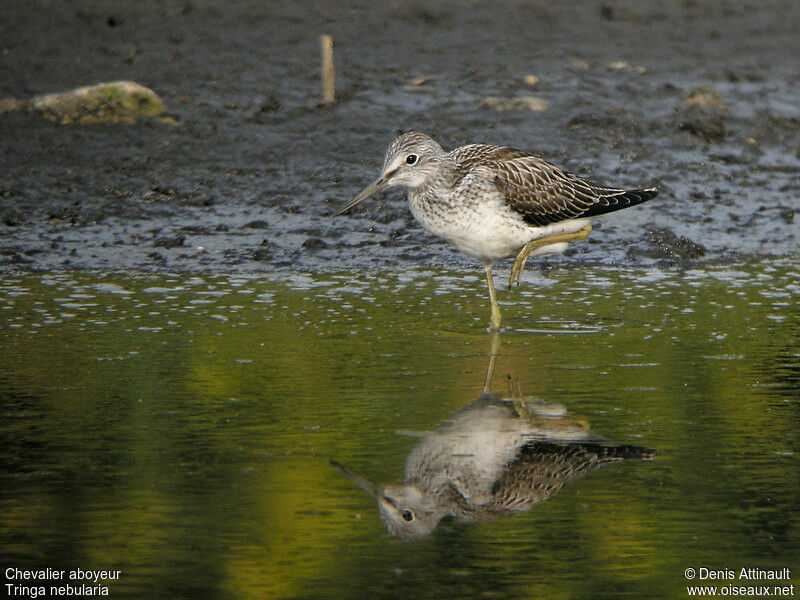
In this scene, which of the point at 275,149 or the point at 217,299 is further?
the point at 275,149

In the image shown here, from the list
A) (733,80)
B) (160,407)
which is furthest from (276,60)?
(160,407)

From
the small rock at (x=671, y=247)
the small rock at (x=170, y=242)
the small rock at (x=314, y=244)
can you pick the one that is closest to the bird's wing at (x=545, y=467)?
the small rock at (x=671, y=247)

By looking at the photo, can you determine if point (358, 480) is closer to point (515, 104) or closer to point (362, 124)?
point (362, 124)

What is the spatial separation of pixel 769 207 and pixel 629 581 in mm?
7947

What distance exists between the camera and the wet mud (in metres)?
11.2

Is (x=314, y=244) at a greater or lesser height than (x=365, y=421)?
lesser

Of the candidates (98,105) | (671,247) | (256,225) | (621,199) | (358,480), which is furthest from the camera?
(98,105)

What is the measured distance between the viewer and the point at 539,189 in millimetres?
9375

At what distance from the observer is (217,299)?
9328mm

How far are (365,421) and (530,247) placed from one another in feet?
10.5

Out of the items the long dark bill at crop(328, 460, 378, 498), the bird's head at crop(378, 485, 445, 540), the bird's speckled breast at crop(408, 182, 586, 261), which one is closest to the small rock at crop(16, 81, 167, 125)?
the bird's speckled breast at crop(408, 182, 586, 261)

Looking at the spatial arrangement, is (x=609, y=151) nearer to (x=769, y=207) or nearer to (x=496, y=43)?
(x=769, y=207)

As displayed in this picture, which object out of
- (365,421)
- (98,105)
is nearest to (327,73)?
(98,105)

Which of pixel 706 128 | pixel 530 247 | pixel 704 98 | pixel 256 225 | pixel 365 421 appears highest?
pixel 365 421
